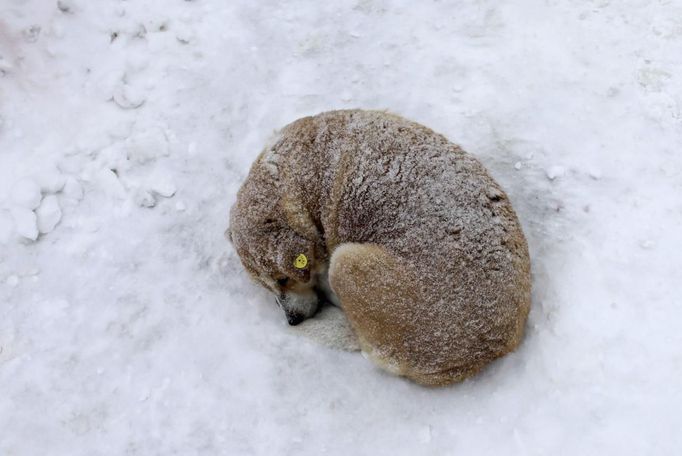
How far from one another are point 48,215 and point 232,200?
4.73 feet

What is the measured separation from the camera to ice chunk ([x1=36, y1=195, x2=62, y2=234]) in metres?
5.01

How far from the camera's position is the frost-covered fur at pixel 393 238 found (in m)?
3.76

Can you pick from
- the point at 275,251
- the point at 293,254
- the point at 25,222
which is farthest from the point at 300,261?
the point at 25,222

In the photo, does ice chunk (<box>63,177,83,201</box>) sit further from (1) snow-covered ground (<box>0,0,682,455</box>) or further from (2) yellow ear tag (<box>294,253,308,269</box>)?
(2) yellow ear tag (<box>294,253,308,269</box>)

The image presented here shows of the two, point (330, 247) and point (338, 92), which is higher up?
point (338, 92)

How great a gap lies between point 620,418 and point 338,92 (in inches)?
128

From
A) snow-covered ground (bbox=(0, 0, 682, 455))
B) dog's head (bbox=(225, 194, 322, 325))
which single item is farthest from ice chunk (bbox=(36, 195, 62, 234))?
dog's head (bbox=(225, 194, 322, 325))

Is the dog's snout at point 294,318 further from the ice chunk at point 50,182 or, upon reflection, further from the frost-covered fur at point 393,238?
the ice chunk at point 50,182

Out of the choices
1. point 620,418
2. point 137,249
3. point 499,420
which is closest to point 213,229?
point 137,249

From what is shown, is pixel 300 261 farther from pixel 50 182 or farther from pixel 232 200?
pixel 50 182

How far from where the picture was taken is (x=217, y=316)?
464 cm

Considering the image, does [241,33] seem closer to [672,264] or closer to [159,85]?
[159,85]

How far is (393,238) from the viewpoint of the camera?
4.01 m

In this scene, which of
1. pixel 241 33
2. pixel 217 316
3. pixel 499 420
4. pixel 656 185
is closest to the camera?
pixel 499 420
